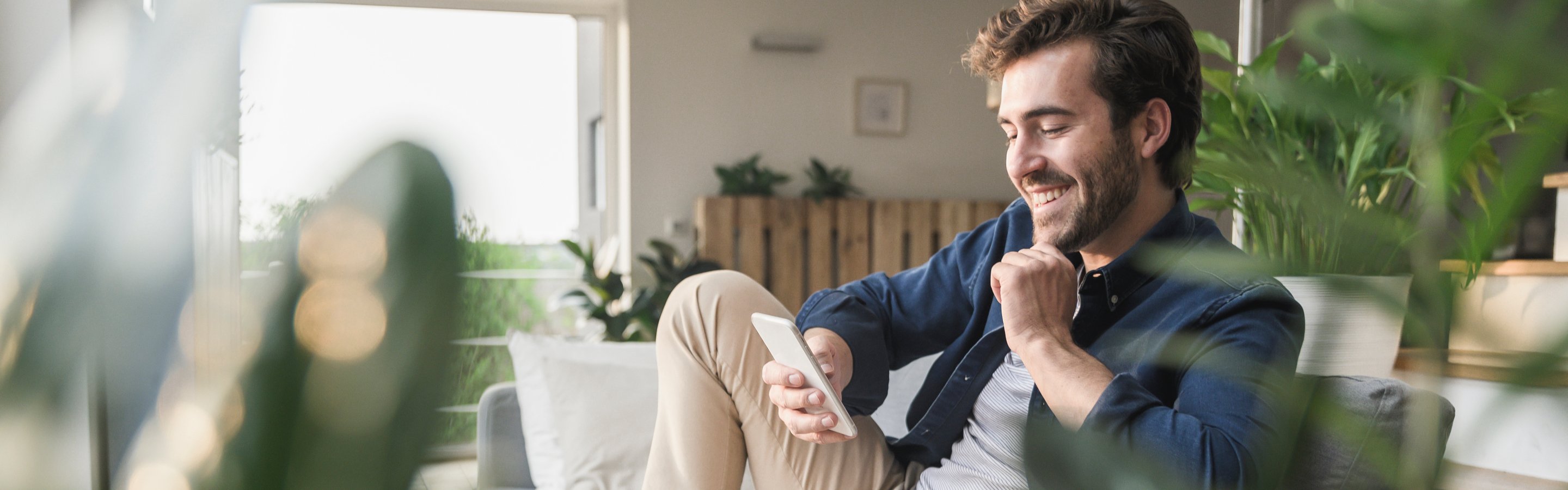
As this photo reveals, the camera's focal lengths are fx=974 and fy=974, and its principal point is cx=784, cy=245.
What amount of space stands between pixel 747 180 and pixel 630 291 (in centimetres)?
73

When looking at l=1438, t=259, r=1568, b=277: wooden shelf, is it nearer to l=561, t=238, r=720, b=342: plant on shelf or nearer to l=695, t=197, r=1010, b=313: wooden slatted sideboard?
l=695, t=197, r=1010, b=313: wooden slatted sideboard

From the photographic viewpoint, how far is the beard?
Answer: 1.35m

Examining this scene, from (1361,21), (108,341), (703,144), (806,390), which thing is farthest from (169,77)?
(703,144)

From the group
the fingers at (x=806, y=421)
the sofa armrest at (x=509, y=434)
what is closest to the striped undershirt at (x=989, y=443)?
the fingers at (x=806, y=421)

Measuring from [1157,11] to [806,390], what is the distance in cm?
73

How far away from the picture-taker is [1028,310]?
1.17 meters

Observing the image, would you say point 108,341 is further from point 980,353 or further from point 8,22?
point 980,353

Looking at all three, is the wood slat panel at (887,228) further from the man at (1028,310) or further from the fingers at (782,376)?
the fingers at (782,376)

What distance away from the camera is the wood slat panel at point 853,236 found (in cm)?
455

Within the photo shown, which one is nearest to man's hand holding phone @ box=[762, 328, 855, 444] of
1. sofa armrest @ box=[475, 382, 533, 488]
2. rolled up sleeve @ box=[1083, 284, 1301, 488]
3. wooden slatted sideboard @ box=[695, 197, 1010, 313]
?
rolled up sleeve @ box=[1083, 284, 1301, 488]

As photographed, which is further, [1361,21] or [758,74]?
[758,74]

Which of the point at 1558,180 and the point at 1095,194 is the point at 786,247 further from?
the point at 1095,194

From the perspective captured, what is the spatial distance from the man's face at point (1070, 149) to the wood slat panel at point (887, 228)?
3.18 metres

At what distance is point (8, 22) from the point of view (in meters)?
0.15
